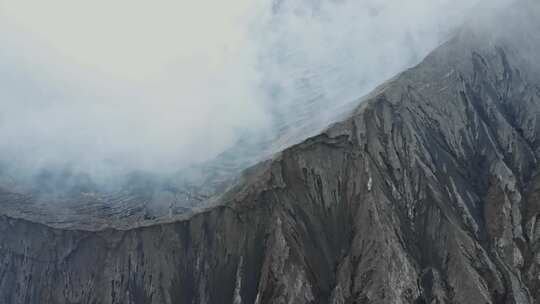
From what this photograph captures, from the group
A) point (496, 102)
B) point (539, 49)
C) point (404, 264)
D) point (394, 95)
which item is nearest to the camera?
point (404, 264)

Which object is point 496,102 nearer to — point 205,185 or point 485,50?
point 485,50

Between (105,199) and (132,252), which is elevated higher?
(105,199)

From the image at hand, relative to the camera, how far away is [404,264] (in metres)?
134

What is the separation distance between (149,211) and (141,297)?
2268 cm

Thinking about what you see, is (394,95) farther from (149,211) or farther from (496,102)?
(149,211)

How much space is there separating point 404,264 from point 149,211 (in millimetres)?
61674

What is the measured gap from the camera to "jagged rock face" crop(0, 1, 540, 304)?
13450 centimetres

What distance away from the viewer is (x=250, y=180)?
152 m

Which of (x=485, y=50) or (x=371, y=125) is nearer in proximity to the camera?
(x=371, y=125)

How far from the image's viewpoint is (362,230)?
461 feet

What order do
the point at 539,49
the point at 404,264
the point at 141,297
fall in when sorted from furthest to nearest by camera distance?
the point at 539,49 → the point at 141,297 → the point at 404,264

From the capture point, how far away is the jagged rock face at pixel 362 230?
441 feet

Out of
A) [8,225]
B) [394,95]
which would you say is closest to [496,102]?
[394,95]

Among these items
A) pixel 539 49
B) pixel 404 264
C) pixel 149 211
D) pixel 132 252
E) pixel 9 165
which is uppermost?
pixel 9 165
